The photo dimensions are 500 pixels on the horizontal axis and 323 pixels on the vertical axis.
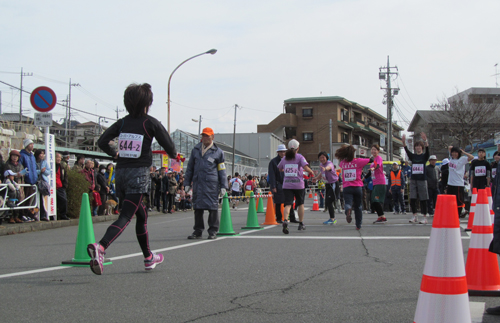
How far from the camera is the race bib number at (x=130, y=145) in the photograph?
5129 millimetres

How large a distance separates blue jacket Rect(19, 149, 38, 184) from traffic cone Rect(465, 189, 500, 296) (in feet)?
34.6

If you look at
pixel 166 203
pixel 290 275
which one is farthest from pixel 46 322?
pixel 166 203

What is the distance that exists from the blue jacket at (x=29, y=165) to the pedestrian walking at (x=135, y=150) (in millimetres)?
7648

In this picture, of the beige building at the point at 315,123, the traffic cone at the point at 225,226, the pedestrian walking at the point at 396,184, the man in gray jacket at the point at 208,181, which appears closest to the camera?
the man in gray jacket at the point at 208,181

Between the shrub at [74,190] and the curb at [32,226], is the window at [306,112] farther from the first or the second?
the curb at [32,226]

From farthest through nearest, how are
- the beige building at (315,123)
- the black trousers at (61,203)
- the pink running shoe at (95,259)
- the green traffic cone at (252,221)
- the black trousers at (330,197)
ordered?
the beige building at (315,123) < the black trousers at (61,203) < the black trousers at (330,197) < the green traffic cone at (252,221) < the pink running shoe at (95,259)

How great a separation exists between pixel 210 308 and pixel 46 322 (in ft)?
3.82

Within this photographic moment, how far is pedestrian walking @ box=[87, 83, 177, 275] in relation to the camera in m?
5.12

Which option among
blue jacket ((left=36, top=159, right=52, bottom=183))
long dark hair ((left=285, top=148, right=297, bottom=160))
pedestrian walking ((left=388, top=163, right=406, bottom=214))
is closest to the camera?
long dark hair ((left=285, top=148, right=297, bottom=160))

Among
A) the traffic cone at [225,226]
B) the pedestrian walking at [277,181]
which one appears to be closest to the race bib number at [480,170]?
the pedestrian walking at [277,181]

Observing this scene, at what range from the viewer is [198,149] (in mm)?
8727

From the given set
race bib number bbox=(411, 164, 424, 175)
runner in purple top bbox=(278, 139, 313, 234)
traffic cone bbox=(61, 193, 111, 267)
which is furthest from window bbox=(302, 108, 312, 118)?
traffic cone bbox=(61, 193, 111, 267)

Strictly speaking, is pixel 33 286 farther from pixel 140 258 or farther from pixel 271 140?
pixel 271 140

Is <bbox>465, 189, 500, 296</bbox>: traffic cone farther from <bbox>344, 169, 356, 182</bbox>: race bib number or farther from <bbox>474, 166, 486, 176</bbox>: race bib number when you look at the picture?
<bbox>474, 166, 486, 176</bbox>: race bib number
